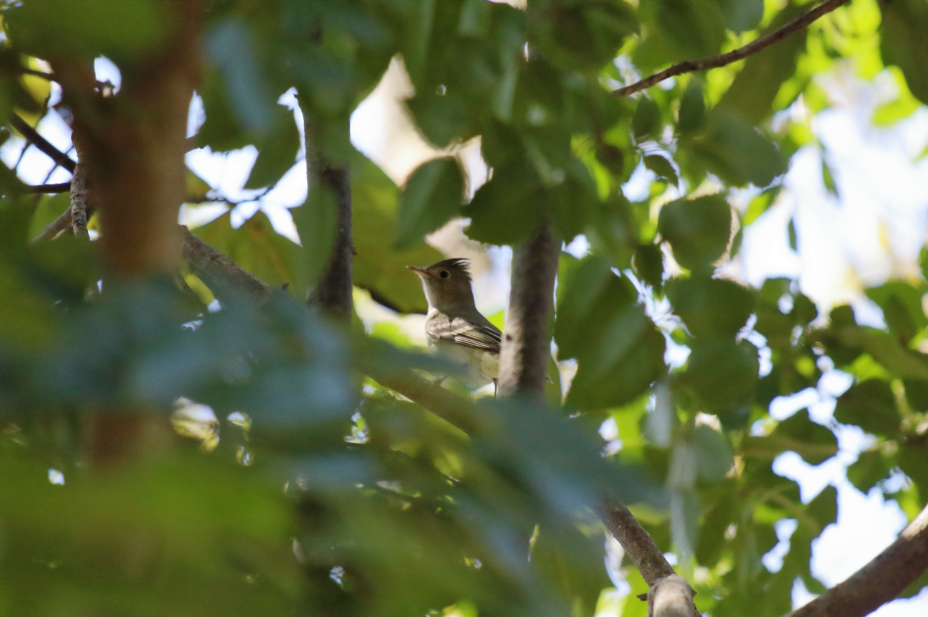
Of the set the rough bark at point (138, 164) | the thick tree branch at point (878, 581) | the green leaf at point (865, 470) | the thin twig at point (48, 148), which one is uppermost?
the thin twig at point (48, 148)

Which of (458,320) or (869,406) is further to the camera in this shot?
(458,320)

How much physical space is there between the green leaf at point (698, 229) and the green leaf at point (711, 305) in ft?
0.11

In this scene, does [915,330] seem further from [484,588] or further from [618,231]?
[484,588]

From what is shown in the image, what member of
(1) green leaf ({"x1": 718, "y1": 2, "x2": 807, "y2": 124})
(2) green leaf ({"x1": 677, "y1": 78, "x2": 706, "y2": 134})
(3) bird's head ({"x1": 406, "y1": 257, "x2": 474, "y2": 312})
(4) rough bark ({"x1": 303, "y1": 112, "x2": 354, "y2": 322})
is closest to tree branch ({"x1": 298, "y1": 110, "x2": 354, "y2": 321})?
(4) rough bark ({"x1": 303, "y1": 112, "x2": 354, "y2": 322})

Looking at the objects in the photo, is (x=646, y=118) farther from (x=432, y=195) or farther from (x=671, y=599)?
(x=671, y=599)

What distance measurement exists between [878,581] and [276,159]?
1.34 meters

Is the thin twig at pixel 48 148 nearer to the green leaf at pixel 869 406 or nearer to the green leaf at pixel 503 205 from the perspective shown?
the green leaf at pixel 503 205

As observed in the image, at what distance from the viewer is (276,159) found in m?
0.90

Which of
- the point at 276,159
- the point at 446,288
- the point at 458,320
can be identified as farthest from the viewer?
the point at 446,288

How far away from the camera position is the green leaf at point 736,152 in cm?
118

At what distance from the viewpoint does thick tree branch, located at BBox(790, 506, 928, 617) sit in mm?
1478

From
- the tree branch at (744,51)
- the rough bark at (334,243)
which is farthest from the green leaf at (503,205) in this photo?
the tree branch at (744,51)

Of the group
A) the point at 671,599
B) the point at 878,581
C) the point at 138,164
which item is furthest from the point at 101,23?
the point at 878,581

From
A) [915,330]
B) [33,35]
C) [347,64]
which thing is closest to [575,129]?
[347,64]
